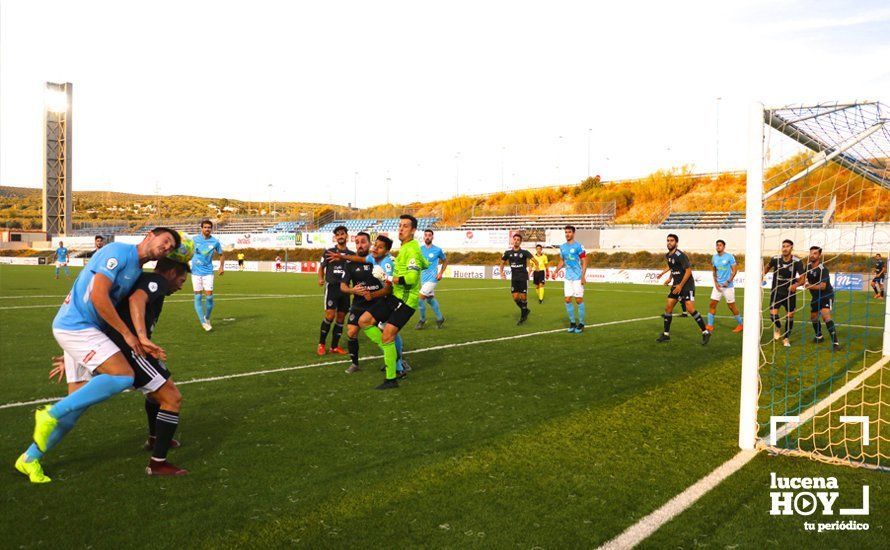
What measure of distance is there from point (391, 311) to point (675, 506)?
4.61 m

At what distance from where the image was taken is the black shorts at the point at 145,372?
4305mm

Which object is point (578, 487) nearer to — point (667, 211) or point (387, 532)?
point (387, 532)

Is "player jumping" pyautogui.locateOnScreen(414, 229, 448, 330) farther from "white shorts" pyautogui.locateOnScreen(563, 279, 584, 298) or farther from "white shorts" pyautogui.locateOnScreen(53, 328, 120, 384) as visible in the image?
"white shorts" pyautogui.locateOnScreen(53, 328, 120, 384)

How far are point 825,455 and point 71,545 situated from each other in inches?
218

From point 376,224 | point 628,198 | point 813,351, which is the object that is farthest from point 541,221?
point 813,351

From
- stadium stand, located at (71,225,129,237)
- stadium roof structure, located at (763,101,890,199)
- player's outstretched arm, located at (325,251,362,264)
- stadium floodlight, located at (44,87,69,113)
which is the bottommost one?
player's outstretched arm, located at (325,251,362,264)

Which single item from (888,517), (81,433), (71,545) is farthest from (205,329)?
(888,517)

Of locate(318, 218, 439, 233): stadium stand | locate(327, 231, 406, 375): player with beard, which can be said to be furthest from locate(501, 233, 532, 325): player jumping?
locate(318, 218, 439, 233): stadium stand

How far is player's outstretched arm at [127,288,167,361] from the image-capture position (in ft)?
13.5

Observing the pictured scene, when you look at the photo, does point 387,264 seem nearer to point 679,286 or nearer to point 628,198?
point 679,286

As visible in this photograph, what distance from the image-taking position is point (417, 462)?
15.6 feet

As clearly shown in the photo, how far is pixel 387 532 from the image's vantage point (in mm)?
3543

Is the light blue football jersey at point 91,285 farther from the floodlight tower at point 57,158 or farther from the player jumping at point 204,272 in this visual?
the floodlight tower at point 57,158

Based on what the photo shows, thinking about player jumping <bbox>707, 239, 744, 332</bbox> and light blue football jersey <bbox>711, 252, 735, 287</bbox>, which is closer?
player jumping <bbox>707, 239, 744, 332</bbox>
